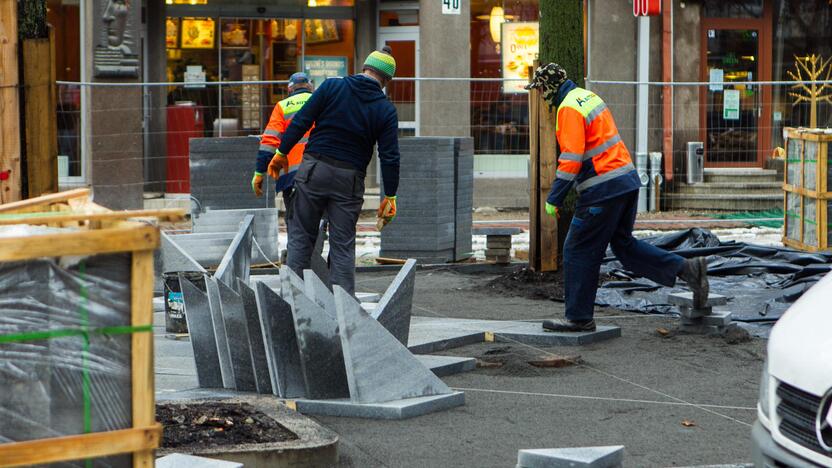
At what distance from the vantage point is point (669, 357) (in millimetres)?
8680

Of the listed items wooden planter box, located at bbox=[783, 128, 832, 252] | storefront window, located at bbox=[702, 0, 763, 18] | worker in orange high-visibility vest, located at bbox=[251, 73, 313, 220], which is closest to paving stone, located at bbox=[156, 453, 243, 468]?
worker in orange high-visibility vest, located at bbox=[251, 73, 313, 220]

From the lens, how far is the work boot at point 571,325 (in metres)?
9.16

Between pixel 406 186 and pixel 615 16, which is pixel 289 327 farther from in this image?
pixel 615 16

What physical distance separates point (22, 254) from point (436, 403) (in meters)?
3.57

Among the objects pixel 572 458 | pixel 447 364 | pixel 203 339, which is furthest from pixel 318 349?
pixel 572 458

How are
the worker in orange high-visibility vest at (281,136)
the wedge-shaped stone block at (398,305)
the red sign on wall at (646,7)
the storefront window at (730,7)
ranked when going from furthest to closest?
→ the storefront window at (730,7) < the red sign on wall at (646,7) < the worker in orange high-visibility vest at (281,136) < the wedge-shaped stone block at (398,305)

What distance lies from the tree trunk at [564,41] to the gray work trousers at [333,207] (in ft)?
11.6

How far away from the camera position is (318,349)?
22.5 feet

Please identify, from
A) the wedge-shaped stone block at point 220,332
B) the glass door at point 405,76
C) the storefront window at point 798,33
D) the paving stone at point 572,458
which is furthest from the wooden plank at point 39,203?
the storefront window at point 798,33

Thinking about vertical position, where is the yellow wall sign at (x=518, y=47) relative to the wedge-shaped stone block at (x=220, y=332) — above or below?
above

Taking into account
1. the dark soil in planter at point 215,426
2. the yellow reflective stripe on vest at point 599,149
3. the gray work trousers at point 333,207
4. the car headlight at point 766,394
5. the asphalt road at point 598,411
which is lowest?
the asphalt road at point 598,411

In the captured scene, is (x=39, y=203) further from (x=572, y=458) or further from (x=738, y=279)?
(x=738, y=279)

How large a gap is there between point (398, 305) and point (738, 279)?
501 centimetres

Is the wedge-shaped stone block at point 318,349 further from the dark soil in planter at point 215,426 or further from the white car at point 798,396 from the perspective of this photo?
the white car at point 798,396
